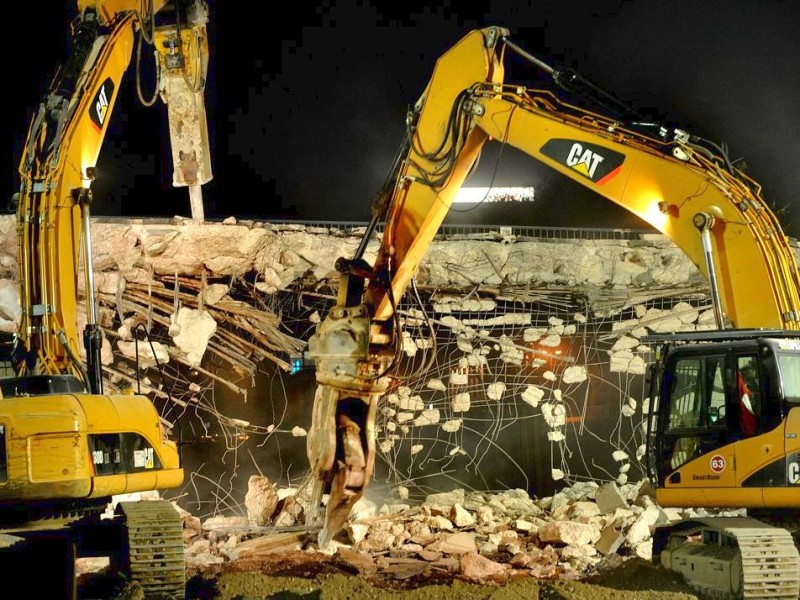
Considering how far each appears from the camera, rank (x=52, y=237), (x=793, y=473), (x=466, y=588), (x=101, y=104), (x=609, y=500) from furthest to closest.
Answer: (x=609, y=500)
(x=101, y=104)
(x=52, y=237)
(x=466, y=588)
(x=793, y=473)

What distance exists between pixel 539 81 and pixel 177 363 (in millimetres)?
8684

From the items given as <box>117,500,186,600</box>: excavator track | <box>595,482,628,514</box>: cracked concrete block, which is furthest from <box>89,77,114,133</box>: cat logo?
<box>595,482,628,514</box>: cracked concrete block

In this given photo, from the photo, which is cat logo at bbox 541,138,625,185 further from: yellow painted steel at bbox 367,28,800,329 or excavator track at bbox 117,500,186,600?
excavator track at bbox 117,500,186,600

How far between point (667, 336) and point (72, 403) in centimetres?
404

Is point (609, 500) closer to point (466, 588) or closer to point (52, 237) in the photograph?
point (466, 588)

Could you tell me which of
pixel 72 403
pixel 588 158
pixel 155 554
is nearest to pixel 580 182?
pixel 588 158

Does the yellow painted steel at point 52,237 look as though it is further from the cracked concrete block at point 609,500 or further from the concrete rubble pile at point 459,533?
the cracked concrete block at point 609,500

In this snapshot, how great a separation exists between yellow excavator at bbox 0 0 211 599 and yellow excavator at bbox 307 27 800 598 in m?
1.31

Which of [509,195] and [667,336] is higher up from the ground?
[509,195]

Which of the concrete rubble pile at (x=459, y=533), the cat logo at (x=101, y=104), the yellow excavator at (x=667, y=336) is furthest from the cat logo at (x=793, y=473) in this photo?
the cat logo at (x=101, y=104)

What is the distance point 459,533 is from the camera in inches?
336

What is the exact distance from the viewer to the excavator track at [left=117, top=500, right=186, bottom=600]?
18.9ft

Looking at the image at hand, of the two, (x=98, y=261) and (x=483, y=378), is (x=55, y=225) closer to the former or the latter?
(x=98, y=261)

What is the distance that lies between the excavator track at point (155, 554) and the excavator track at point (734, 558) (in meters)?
3.46
